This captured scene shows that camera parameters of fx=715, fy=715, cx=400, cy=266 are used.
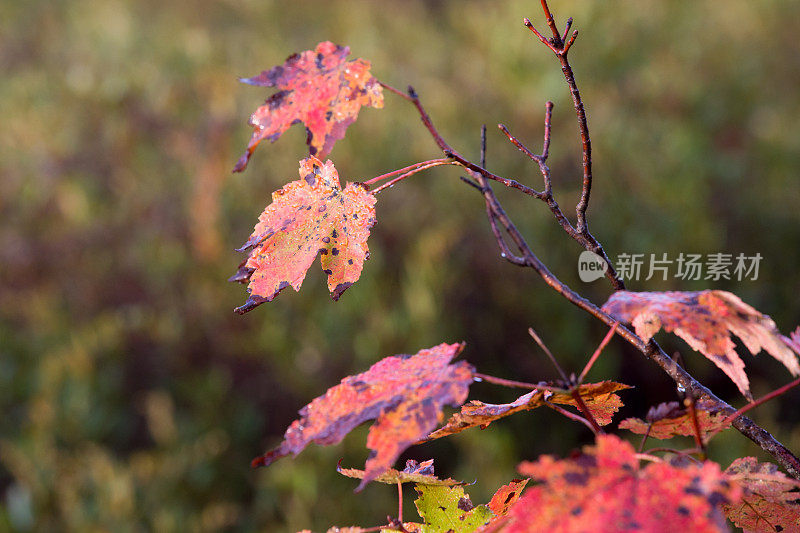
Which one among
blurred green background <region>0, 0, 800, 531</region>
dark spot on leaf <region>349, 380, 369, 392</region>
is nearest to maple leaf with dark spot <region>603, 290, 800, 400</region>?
dark spot on leaf <region>349, 380, 369, 392</region>

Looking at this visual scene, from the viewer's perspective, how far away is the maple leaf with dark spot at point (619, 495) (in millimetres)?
309

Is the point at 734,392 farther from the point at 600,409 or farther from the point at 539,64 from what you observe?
the point at 600,409

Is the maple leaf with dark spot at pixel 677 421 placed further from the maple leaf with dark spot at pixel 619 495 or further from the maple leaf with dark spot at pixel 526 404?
the maple leaf with dark spot at pixel 619 495

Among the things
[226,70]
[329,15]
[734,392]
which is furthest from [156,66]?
[734,392]

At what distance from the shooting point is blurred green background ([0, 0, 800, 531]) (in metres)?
1.95

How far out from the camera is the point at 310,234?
52 cm

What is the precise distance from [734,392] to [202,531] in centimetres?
178

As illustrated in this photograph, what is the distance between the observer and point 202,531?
67.8 inches

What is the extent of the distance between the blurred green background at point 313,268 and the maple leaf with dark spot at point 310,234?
137 centimetres

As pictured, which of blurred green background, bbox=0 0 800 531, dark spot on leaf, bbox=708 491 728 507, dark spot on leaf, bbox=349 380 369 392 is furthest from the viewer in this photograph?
blurred green background, bbox=0 0 800 531

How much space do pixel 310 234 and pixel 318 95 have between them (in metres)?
0.11

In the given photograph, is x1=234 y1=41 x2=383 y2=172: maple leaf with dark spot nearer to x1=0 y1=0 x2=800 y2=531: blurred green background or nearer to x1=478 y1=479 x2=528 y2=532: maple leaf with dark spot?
x1=478 y1=479 x2=528 y2=532: maple leaf with dark spot

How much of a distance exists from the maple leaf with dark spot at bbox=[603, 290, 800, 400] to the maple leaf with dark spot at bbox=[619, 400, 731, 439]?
0.05 m

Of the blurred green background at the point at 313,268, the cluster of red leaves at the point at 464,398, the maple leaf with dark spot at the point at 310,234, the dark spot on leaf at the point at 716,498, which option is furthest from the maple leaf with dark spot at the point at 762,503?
the blurred green background at the point at 313,268
